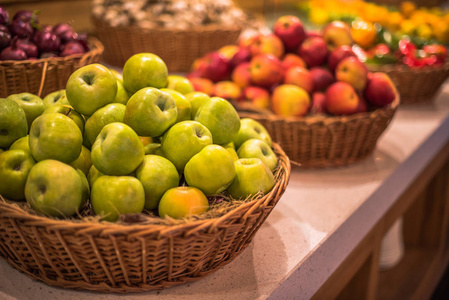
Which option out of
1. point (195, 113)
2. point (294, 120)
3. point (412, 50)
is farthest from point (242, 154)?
point (412, 50)

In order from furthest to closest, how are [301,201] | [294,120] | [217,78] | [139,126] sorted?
[217,78] < [294,120] < [301,201] < [139,126]

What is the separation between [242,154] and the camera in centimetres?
102

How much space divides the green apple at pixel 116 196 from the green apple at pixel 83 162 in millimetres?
107

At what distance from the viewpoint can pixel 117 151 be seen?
2.57 ft

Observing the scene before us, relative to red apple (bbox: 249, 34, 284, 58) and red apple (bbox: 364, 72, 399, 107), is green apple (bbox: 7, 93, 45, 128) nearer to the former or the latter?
red apple (bbox: 249, 34, 284, 58)

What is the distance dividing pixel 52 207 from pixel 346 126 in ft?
2.96

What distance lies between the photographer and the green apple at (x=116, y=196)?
772mm

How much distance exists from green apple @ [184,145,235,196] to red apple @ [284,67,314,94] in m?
0.73

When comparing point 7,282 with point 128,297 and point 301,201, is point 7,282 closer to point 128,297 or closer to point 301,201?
point 128,297

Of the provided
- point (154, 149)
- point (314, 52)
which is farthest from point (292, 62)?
point (154, 149)

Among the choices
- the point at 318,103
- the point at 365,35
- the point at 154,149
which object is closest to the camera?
the point at 154,149

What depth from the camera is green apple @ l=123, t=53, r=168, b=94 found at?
38.9 inches

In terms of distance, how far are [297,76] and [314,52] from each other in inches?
6.7

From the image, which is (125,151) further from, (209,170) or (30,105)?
(30,105)
